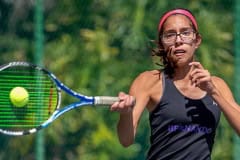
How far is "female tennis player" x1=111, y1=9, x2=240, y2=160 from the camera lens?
3984 mm

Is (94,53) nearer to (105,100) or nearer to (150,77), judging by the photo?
(150,77)

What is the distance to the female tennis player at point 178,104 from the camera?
13.1 feet

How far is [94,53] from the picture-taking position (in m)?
6.82

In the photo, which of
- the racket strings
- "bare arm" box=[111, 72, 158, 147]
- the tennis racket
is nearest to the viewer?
"bare arm" box=[111, 72, 158, 147]

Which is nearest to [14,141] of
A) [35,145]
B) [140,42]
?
[35,145]

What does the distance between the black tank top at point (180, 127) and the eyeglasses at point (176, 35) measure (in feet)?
0.70

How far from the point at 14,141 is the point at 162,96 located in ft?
9.68

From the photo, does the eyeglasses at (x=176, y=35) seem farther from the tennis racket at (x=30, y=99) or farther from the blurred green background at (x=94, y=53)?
the blurred green background at (x=94, y=53)

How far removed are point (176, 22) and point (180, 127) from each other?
48 cm

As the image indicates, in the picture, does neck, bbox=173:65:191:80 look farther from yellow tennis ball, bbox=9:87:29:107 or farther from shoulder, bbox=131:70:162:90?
yellow tennis ball, bbox=9:87:29:107

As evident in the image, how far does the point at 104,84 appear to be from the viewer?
22.2ft

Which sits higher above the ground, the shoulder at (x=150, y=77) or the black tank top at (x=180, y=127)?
the shoulder at (x=150, y=77)

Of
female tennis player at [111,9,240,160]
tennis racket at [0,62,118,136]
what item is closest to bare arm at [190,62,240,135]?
female tennis player at [111,9,240,160]

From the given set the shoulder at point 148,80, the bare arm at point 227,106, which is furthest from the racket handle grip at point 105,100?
the bare arm at point 227,106
